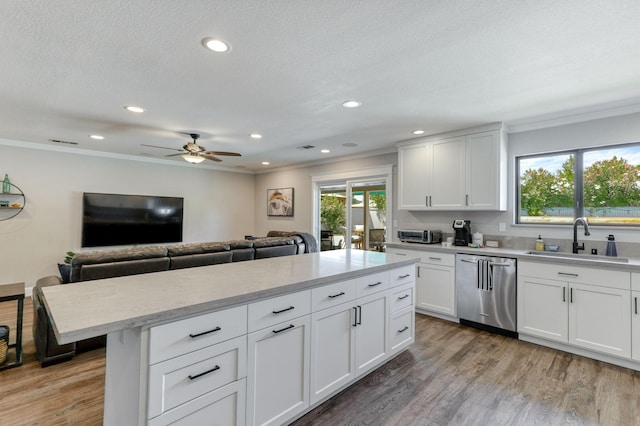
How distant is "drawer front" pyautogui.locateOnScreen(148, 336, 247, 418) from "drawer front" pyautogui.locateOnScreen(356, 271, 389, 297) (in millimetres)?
991

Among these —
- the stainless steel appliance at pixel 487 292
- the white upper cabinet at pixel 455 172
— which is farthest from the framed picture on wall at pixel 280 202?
the stainless steel appliance at pixel 487 292

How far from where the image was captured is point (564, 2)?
1.58 metres

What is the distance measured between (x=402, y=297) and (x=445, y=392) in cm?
76

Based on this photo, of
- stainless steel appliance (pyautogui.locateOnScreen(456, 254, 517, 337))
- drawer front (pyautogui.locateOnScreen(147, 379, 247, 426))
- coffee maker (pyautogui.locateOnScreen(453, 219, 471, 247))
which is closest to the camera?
drawer front (pyautogui.locateOnScreen(147, 379, 247, 426))

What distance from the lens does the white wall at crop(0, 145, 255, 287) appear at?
15.6ft

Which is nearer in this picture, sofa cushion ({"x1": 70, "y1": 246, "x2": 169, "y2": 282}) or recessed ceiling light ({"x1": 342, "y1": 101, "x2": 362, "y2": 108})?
sofa cushion ({"x1": 70, "y1": 246, "x2": 169, "y2": 282})

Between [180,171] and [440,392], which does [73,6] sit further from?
[180,171]

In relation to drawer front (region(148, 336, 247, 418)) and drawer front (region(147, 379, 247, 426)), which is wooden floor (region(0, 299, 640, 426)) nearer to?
drawer front (region(147, 379, 247, 426))

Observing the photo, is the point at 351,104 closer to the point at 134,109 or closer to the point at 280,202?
the point at 134,109

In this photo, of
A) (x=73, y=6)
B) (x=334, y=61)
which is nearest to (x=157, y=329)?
(x=73, y=6)

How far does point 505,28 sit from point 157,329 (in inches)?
95.6

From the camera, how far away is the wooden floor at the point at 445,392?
199cm

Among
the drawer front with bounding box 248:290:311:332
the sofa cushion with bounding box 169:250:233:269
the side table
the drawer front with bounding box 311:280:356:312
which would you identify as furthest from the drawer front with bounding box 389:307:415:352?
the side table

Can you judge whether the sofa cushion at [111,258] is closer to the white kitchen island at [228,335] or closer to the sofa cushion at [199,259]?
the sofa cushion at [199,259]
